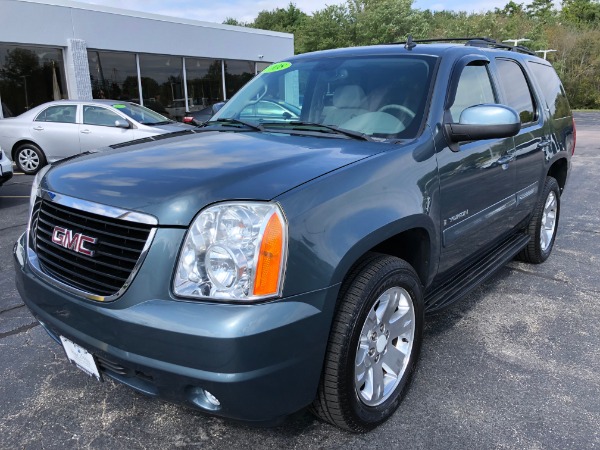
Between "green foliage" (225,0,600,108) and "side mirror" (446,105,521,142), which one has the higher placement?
"green foliage" (225,0,600,108)

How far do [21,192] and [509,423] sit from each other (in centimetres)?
862

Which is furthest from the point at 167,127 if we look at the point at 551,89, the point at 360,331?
the point at 360,331

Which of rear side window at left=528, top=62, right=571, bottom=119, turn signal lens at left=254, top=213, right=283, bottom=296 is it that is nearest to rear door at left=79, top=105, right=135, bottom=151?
rear side window at left=528, top=62, right=571, bottom=119

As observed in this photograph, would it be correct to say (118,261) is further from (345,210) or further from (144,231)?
(345,210)

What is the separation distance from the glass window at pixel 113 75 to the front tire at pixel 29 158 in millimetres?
4933

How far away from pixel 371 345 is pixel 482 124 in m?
1.34

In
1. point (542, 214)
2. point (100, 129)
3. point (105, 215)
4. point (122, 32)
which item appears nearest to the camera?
point (105, 215)

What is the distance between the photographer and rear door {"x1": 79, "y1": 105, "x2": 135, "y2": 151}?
10.2 metres

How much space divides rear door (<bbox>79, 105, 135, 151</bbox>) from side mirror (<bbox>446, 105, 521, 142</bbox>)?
846 cm

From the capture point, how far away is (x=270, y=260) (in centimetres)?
189

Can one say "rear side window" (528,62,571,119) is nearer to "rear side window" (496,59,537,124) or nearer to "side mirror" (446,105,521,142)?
"rear side window" (496,59,537,124)

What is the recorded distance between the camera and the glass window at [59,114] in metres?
10.5

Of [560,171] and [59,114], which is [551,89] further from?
[59,114]

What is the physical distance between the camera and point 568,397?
2711 millimetres
